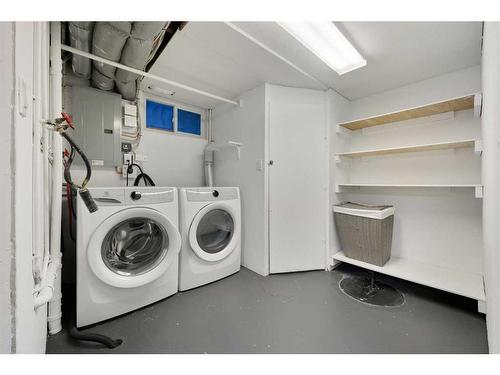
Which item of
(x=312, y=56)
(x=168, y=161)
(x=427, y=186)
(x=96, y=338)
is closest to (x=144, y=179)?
(x=168, y=161)

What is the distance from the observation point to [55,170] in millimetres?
1168

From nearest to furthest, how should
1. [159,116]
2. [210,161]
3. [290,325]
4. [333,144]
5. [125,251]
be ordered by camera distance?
[290,325] < [125,251] < [333,144] < [159,116] < [210,161]

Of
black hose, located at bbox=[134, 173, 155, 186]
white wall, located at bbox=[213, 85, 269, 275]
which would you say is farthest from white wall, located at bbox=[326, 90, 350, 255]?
black hose, located at bbox=[134, 173, 155, 186]

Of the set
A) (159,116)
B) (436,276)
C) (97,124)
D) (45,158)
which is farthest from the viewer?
(159,116)

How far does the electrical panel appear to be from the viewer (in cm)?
177

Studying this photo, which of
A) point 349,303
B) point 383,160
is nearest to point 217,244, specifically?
point 349,303

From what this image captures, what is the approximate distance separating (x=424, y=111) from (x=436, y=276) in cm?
141

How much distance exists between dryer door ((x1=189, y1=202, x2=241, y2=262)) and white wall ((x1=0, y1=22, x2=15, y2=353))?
125 centimetres

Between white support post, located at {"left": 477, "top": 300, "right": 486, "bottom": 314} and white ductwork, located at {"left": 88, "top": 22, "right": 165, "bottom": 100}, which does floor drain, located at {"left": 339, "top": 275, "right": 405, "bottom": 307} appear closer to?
white support post, located at {"left": 477, "top": 300, "right": 486, "bottom": 314}

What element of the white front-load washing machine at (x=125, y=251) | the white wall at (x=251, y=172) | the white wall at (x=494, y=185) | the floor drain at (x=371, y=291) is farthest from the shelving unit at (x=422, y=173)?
the white front-load washing machine at (x=125, y=251)

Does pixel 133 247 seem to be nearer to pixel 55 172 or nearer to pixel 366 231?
pixel 55 172

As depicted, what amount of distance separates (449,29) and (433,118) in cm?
78

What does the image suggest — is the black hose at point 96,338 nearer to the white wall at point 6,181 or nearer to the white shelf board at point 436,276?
the white wall at point 6,181

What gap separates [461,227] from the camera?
5.67ft
